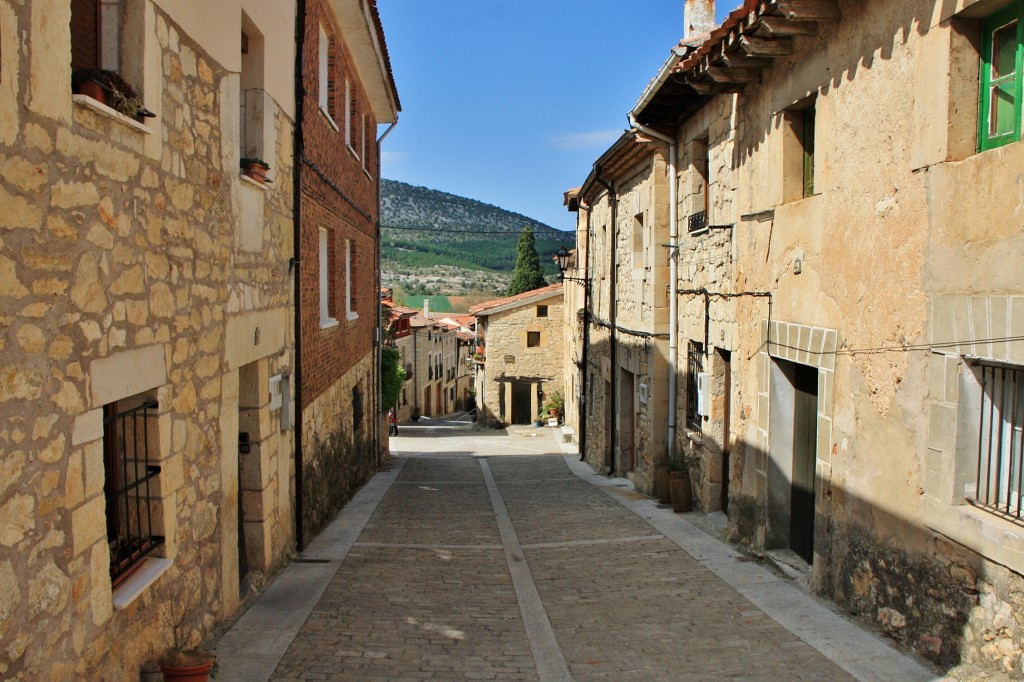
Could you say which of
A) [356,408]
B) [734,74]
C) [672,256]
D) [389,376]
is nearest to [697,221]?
[672,256]

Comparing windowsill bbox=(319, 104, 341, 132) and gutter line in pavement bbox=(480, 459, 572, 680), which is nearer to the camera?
gutter line in pavement bbox=(480, 459, 572, 680)

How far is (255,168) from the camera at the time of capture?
6.66 meters

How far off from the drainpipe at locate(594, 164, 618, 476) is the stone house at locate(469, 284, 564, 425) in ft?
60.6

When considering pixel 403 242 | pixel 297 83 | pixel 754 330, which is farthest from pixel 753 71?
pixel 403 242

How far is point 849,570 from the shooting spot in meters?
6.14

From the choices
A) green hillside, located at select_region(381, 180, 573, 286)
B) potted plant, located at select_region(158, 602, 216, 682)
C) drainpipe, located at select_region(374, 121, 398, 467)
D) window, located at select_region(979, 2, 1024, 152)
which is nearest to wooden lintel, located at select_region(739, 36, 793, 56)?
window, located at select_region(979, 2, 1024, 152)

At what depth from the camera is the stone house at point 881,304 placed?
15.3 ft

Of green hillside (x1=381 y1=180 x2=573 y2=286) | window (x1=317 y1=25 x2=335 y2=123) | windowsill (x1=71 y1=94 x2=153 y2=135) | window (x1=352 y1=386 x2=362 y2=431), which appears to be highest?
green hillside (x1=381 y1=180 x2=573 y2=286)

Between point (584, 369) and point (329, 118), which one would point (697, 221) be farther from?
point (584, 369)

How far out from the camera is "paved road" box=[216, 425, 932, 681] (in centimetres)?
525

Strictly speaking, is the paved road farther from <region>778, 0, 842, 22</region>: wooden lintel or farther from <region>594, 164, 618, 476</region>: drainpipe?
<region>594, 164, 618, 476</region>: drainpipe

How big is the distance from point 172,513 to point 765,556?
5404 millimetres

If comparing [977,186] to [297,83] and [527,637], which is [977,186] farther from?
[297,83]

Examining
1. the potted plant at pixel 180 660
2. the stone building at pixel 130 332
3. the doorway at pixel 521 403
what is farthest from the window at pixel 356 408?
the doorway at pixel 521 403
